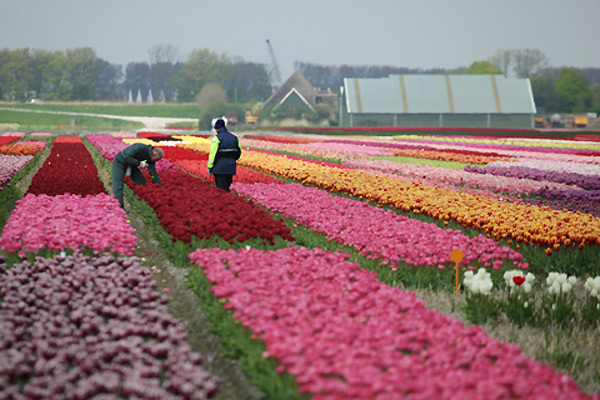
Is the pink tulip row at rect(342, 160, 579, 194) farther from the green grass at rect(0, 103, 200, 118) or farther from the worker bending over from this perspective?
the green grass at rect(0, 103, 200, 118)

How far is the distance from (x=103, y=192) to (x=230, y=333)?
26.2 ft

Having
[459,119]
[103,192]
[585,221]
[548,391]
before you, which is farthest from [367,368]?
[459,119]

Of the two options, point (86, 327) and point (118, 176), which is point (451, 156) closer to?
point (118, 176)

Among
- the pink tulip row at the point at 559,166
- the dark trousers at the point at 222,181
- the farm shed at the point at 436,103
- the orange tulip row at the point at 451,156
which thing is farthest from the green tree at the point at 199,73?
the dark trousers at the point at 222,181

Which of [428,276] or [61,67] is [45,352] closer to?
[428,276]

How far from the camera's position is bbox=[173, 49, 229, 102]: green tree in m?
121

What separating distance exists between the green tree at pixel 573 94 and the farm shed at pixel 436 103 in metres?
28.0

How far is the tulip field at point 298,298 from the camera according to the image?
4.16m

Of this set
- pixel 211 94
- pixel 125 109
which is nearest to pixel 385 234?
pixel 211 94

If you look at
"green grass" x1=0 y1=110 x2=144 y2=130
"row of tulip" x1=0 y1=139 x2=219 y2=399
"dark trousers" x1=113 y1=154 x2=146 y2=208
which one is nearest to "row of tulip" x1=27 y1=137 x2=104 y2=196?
"dark trousers" x1=113 y1=154 x2=146 y2=208

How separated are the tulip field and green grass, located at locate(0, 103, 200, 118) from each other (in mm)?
96402

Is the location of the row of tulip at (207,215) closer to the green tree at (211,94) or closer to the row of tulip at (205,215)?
the row of tulip at (205,215)

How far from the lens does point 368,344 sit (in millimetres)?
4469

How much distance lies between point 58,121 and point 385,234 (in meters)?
84.9
